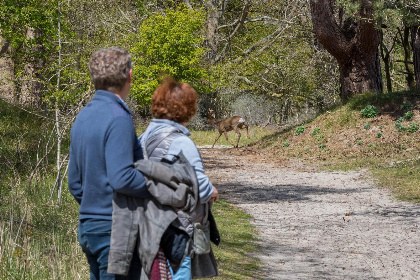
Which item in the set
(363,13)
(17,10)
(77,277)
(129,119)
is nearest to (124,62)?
(129,119)

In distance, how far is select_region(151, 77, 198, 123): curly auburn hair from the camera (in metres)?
4.30

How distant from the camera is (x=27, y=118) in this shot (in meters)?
18.5

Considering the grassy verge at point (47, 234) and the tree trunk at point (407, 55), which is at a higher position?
the tree trunk at point (407, 55)

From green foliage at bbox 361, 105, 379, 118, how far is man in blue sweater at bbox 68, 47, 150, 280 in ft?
69.9

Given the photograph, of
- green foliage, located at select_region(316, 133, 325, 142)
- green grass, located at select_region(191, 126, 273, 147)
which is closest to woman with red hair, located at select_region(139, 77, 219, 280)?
green foliage, located at select_region(316, 133, 325, 142)

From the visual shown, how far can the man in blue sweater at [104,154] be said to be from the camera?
370 cm

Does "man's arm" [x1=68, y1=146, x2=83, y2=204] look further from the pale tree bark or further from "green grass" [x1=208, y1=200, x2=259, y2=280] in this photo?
the pale tree bark

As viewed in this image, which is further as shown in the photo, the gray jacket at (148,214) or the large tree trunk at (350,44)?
the large tree trunk at (350,44)

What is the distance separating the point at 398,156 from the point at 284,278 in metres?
13.9

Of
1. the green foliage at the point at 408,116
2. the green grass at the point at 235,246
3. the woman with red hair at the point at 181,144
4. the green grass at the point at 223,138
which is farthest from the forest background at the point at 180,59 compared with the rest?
the green foliage at the point at 408,116

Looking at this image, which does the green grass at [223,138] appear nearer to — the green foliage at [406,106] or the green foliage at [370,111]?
the green foliage at [370,111]

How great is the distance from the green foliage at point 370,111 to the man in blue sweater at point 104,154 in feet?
69.9

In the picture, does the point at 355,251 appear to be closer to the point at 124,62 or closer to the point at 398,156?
the point at 124,62

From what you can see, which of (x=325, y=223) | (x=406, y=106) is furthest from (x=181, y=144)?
(x=406, y=106)
